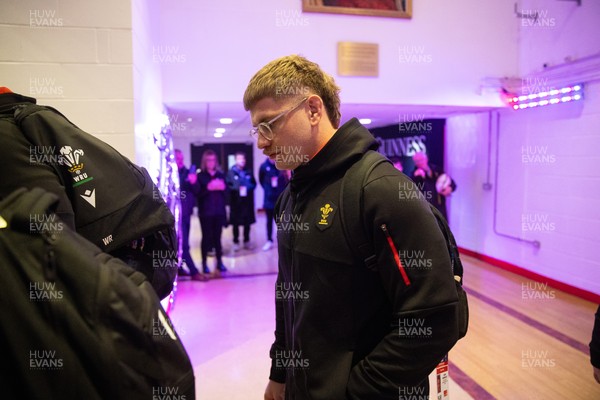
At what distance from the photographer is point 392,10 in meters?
4.66

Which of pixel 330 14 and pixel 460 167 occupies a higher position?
pixel 330 14

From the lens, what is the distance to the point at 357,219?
3.39 ft

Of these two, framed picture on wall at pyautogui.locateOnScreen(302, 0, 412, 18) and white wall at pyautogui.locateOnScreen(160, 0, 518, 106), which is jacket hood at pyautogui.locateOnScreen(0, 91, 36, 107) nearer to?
white wall at pyautogui.locateOnScreen(160, 0, 518, 106)

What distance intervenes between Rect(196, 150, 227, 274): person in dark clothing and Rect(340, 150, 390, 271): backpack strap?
4629mm

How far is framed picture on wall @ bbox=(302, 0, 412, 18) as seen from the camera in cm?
453

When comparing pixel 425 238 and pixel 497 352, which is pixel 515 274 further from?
pixel 425 238

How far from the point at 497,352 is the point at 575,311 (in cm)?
141

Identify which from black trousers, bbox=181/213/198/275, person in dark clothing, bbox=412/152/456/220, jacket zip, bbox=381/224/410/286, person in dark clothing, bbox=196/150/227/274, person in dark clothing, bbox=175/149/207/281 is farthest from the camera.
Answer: person in dark clothing, bbox=412/152/456/220

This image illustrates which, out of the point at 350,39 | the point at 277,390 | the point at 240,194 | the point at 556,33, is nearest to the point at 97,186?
the point at 277,390

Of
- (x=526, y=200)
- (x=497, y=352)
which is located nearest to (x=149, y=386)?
(x=497, y=352)

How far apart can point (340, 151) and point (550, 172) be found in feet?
15.4

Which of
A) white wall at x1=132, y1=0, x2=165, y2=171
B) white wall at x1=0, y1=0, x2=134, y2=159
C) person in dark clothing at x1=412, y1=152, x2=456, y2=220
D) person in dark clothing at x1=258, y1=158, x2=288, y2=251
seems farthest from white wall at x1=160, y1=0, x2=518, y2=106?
person in dark clothing at x1=258, y1=158, x2=288, y2=251

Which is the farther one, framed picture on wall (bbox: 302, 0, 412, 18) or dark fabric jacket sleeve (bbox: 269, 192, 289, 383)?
framed picture on wall (bbox: 302, 0, 412, 18)

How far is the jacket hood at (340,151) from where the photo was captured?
1117 mm
